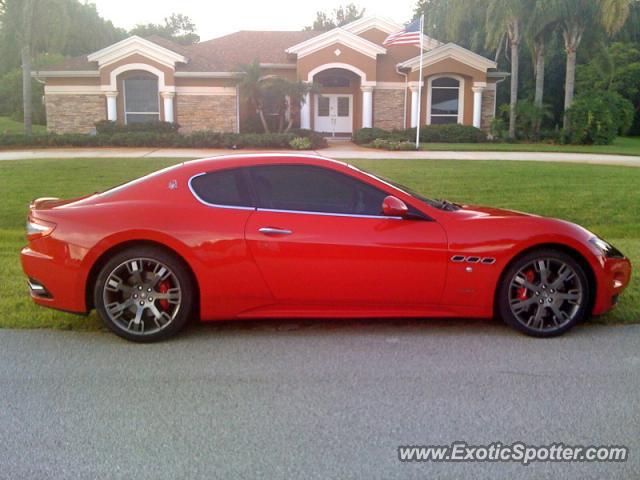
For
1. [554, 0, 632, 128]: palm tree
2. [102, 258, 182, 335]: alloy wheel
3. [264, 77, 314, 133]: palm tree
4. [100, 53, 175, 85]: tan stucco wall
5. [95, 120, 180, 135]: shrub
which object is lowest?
[102, 258, 182, 335]: alloy wheel

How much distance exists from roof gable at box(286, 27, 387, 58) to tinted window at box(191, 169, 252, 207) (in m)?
26.8

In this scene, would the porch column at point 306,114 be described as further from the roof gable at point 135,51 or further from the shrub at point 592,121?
the shrub at point 592,121

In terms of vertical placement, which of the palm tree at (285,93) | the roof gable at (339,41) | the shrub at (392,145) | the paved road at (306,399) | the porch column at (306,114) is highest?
the roof gable at (339,41)

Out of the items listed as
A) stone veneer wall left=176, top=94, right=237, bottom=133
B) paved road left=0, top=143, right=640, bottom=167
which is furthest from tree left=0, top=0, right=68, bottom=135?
paved road left=0, top=143, right=640, bottom=167

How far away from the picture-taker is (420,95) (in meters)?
31.3

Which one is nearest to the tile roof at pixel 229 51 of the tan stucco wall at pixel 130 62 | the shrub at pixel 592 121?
the tan stucco wall at pixel 130 62

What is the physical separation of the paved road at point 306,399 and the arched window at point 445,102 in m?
28.4

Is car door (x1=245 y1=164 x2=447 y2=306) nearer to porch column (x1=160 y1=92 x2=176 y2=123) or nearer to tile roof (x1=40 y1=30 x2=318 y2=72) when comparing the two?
tile roof (x1=40 y1=30 x2=318 y2=72)

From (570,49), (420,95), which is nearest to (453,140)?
(420,95)

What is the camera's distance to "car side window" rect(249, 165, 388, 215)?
536cm

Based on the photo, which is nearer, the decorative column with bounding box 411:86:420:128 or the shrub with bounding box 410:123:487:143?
the shrub with bounding box 410:123:487:143

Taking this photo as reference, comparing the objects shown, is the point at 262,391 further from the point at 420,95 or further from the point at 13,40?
the point at 13,40

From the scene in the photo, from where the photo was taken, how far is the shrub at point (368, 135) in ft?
94.9

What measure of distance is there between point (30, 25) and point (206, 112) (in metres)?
8.22
